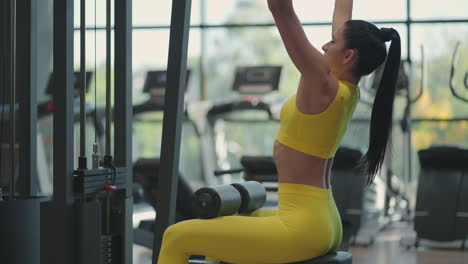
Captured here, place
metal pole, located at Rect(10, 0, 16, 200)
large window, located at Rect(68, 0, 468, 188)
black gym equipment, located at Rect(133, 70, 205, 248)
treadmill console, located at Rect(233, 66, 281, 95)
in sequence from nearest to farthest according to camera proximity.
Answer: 1. metal pole, located at Rect(10, 0, 16, 200)
2. black gym equipment, located at Rect(133, 70, 205, 248)
3. treadmill console, located at Rect(233, 66, 281, 95)
4. large window, located at Rect(68, 0, 468, 188)

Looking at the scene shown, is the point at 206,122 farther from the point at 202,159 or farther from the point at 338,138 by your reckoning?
the point at 338,138

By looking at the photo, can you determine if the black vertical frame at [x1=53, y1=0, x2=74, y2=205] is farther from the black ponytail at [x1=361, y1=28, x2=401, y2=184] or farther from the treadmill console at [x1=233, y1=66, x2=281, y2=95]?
the treadmill console at [x1=233, y1=66, x2=281, y2=95]

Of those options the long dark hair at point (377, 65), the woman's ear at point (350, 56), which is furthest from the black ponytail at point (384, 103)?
the woman's ear at point (350, 56)

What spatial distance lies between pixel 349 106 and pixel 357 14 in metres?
6.20

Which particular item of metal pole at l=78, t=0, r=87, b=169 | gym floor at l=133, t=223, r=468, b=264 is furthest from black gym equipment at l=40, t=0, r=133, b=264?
gym floor at l=133, t=223, r=468, b=264

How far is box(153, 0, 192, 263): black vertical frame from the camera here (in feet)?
9.87

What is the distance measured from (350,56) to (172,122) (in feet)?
3.21

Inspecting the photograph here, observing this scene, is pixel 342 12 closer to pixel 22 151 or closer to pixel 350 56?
pixel 350 56

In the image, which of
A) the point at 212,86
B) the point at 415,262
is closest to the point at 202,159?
the point at 212,86

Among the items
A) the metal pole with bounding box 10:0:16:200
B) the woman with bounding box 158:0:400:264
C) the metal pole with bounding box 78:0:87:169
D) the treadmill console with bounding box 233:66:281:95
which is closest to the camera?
the woman with bounding box 158:0:400:264

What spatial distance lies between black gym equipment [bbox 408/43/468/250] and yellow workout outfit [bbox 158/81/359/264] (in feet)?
12.4

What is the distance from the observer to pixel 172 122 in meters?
3.01

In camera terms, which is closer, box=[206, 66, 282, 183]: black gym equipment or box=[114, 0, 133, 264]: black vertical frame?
box=[114, 0, 133, 264]: black vertical frame

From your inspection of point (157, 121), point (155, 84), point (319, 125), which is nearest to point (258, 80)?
point (155, 84)
